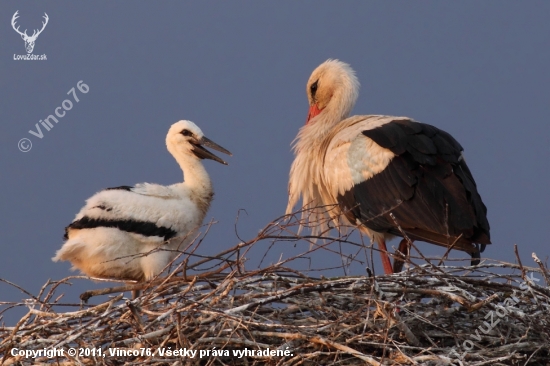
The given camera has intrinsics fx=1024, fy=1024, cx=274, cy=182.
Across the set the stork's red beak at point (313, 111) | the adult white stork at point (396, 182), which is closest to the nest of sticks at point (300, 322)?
the adult white stork at point (396, 182)

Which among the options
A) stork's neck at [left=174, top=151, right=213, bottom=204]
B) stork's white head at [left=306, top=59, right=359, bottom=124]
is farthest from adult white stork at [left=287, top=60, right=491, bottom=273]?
stork's neck at [left=174, top=151, right=213, bottom=204]

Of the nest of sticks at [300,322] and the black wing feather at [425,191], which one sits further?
the black wing feather at [425,191]

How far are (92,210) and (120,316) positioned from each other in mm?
1654

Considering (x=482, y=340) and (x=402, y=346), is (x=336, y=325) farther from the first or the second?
(x=482, y=340)

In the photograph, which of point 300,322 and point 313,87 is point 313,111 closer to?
point 313,87

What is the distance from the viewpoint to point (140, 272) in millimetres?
5941

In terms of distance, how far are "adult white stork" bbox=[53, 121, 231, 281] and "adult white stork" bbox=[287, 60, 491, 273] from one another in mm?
848

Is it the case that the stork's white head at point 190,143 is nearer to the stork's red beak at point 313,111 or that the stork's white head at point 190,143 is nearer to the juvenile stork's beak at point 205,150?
the juvenile stork's beak at point 205,150

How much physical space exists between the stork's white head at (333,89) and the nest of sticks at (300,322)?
8.06 ft

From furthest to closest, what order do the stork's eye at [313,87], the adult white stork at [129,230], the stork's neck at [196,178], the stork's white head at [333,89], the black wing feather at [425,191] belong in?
1. the stork's eye at [313,87]
2. the stork's white head at [333,89]
3. the stork's neck at [196,178]
4. the adult white stork at [129,230]
5. the black wing feather at [425,191]

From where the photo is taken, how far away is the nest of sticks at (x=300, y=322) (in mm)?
4023

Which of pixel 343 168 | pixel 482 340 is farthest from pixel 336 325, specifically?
pixel 343 168

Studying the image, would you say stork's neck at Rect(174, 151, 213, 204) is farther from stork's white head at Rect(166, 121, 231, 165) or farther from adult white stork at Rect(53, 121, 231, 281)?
adult white stork at Rect(53, 121, 231, 281)

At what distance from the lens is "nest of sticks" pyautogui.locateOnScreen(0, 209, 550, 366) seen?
402cm
